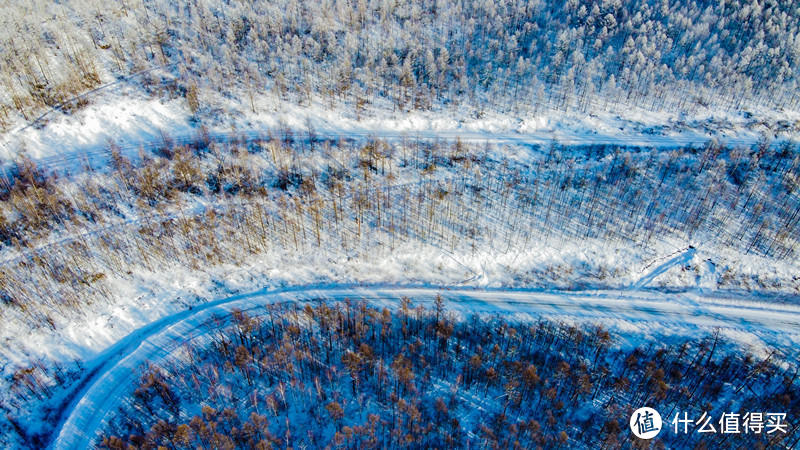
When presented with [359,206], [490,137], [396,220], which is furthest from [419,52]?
[396,220]

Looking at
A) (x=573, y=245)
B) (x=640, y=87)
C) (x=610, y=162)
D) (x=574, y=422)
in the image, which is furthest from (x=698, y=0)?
(x=574, y=422)

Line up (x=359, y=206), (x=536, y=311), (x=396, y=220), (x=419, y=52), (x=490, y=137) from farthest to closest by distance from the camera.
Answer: (x=419, y=52), (x=490, y=137), (x=359, y=206), (x=396, y=220), (x=536, y=311)

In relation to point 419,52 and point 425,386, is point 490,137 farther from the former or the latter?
point 425,386

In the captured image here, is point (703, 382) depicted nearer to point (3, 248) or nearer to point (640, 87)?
point (640, 87)

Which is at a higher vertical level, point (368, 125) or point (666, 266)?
point (368, 125)

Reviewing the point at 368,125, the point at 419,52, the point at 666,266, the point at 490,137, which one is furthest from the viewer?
the point at 419,52

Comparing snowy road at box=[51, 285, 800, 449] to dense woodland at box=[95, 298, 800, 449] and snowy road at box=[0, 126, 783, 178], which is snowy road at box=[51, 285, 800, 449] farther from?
snowy road at box=[0, 126, 783, 178]
